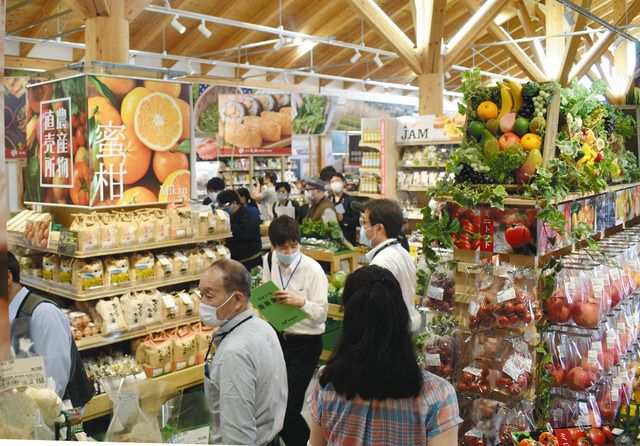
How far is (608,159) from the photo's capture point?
425 centimetres

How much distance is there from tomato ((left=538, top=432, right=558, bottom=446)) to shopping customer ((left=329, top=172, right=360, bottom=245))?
209 inches

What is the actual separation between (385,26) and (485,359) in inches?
219

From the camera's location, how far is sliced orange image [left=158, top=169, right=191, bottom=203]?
18.3 ft

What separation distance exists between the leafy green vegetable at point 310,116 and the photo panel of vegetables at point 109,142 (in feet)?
44.3

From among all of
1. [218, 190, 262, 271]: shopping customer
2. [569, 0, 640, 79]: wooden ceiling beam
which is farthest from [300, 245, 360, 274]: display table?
[569, 0, 640, 79]: wooden ceiling beam

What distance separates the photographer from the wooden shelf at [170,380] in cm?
478

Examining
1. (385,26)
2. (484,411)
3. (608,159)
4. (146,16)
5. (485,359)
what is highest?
(146,16)

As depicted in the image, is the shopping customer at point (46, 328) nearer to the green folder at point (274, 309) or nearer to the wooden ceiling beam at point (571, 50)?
the green folder at point (274, 309)

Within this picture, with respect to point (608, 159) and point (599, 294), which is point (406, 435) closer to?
point (599, 294)

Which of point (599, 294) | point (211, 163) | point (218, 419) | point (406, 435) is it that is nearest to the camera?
point (406, 435)

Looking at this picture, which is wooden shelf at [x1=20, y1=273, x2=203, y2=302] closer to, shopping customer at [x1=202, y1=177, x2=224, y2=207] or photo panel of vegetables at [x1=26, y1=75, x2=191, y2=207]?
photo panel of vegetables at [x1=26, y1=75, x2=191, y2=207]

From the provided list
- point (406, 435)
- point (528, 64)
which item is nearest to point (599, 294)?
point (406, 435)

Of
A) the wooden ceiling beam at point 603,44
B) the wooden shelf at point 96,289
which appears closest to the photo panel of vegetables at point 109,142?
the wooden shelf at point 96,289

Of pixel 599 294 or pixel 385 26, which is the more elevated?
pixel 385 26
